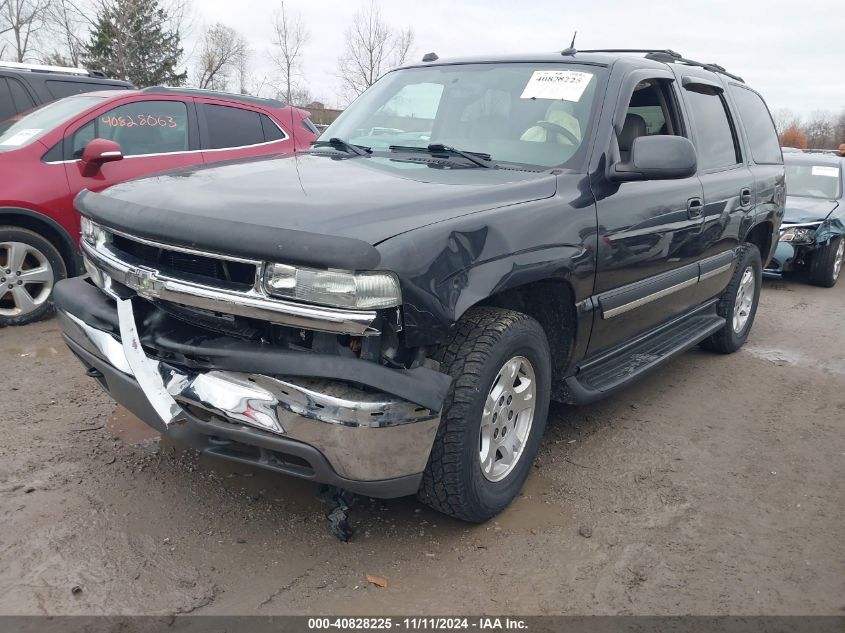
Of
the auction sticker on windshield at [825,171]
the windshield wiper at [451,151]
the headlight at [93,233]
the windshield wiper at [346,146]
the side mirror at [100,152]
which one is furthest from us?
the auction sticker on windshield at [825,171]

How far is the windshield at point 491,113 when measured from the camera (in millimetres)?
3299

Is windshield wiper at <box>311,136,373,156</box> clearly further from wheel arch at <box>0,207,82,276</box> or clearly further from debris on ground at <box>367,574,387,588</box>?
wheel arch at <box>0,207,82,276</box>

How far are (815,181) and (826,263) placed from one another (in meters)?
1.54

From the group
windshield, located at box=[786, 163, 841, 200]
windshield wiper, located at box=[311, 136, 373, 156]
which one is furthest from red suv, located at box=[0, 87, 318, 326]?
windshield, located at box=[786, 163, 841, 200]

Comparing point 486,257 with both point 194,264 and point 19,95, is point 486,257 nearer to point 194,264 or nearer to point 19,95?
point 194,264

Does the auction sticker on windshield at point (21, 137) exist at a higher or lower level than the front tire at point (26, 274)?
higher

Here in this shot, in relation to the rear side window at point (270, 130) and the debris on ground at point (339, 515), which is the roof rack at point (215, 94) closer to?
the rear side window at point (270, 130)

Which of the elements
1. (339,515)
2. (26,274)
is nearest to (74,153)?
(26,274)

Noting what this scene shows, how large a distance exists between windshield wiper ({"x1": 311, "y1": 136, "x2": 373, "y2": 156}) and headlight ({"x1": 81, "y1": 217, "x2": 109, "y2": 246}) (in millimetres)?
1269

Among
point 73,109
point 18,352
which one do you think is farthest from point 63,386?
point 73,109

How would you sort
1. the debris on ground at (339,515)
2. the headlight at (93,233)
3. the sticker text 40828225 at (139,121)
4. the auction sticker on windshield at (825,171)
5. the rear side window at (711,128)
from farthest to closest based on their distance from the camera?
1. the auction sticker on windshield at (825,171)
2. the sticker text 40828225 at (139,121)
3. the rear side window at (711,128)
4. the headlight at (93,233)
5. the debris on ground at (339,515)

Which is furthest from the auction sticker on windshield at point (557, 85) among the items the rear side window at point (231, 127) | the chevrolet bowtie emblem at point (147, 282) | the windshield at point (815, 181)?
the windshield at point (815, 181)

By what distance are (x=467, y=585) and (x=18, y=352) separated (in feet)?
11.7

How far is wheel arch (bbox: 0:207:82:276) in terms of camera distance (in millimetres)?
4914
